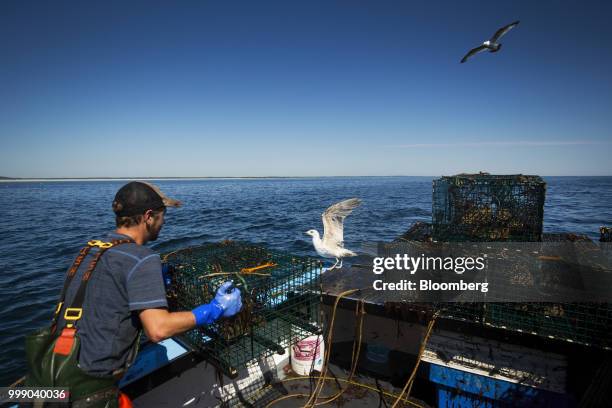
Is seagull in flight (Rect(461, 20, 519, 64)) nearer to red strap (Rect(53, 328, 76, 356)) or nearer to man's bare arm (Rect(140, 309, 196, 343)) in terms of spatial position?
man's bare arm (Rect(140, 309, 196, 343))

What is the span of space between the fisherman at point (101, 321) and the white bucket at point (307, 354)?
280 cm

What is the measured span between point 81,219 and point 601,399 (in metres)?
31.4

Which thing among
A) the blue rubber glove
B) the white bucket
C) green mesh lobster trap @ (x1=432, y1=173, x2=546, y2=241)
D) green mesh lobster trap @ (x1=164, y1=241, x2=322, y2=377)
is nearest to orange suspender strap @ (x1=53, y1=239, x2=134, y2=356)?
the blue rubber glove

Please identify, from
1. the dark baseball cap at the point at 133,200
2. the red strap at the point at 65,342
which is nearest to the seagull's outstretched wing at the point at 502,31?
the dark baseball cap at the point at 133,200

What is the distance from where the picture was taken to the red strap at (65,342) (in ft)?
6.87

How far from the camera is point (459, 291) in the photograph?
405 centimetres

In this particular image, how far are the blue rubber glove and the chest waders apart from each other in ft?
2.40

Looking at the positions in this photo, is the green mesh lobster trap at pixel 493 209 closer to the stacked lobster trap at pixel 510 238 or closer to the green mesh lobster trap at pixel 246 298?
the stacked lobster trap at pixel 510 238

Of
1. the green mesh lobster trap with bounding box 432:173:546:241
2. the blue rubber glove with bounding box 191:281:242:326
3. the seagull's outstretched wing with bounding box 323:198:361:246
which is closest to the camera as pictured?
the blue rubber glove with bounding box 191:281:242:326

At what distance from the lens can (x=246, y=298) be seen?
129 inches

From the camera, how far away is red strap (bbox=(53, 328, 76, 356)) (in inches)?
82.4

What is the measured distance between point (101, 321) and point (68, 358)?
0.29 m

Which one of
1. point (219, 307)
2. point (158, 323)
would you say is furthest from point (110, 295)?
point (219, 307)

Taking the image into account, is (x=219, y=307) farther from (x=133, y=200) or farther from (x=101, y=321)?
(x=133, y=200)
